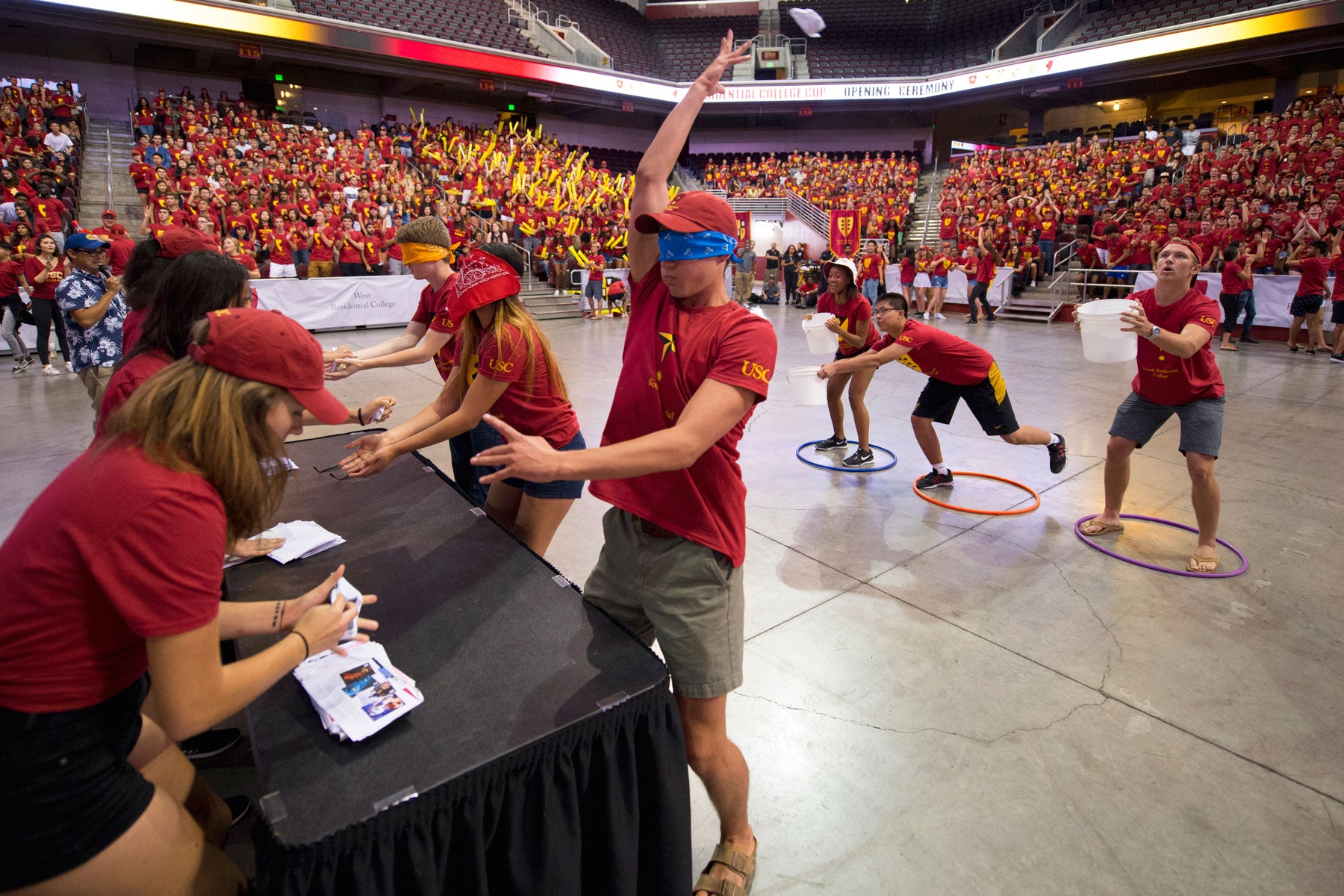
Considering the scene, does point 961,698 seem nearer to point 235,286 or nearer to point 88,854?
point 88,854

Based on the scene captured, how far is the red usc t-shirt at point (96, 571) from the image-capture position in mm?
1128

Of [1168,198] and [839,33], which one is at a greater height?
[839,33]

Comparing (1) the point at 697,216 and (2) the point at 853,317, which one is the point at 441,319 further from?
(2) the point at 853,317

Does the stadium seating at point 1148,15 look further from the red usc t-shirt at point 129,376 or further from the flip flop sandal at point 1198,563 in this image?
the red usc t-shirt at point 129,376

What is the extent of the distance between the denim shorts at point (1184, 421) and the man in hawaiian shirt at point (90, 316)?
257 inches

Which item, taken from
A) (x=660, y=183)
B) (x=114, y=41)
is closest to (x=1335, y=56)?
(x=660, y=183)

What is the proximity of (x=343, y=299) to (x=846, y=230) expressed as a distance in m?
16.7

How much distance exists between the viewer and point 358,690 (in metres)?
1.61

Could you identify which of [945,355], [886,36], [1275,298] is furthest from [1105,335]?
[886,36]

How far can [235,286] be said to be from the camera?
2.28 metres

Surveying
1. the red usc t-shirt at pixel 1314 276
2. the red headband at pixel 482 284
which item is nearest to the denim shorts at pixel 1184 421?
the red headband at pixel 482 284

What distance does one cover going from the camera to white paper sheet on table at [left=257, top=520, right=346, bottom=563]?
2.26 m

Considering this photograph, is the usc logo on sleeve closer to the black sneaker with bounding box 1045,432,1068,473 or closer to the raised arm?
the raised arm

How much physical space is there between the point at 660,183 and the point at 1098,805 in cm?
246
